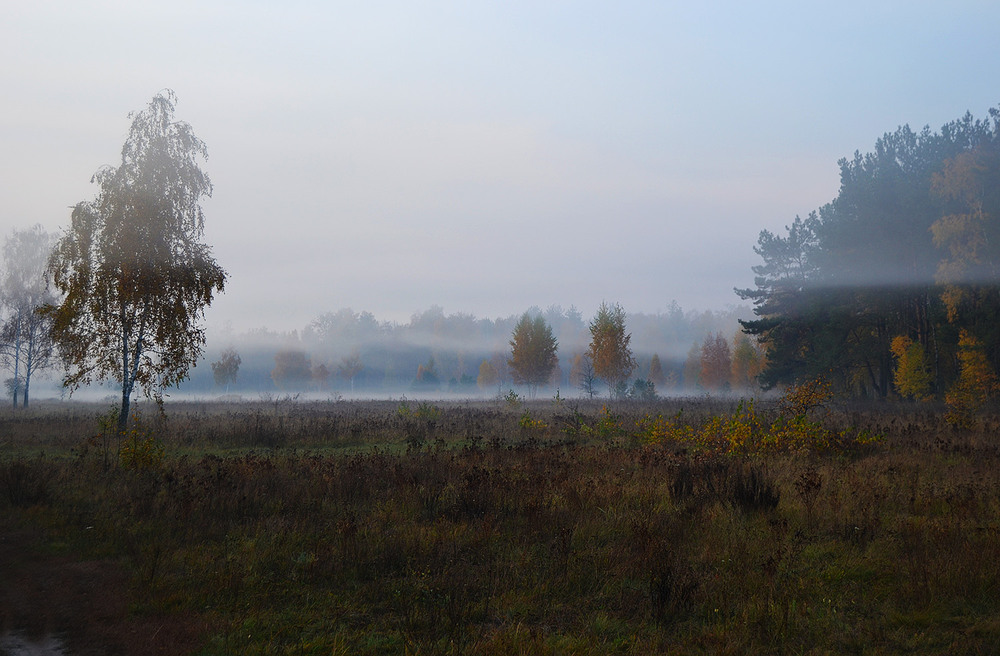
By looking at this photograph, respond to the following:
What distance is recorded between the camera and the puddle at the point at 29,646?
448 centimetres

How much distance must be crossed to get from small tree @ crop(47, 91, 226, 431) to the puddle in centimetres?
1136

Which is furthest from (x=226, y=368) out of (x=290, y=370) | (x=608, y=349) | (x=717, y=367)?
(x=717, y=367)

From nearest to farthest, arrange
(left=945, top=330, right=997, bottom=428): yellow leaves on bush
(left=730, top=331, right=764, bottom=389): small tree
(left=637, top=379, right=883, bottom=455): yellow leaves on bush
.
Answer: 1. (left=637, top=379, right=883, bottom=455): yellow leaves on bush
2. (left=945, top=330, right=997, bottom=428): yellow leaves on bush
3. (left=730, top=331, right=764, bottom=389): small tree

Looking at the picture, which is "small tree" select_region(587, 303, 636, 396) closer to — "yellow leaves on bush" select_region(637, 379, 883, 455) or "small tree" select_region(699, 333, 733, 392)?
"small tree" select_region(699, 333, 733, 392)

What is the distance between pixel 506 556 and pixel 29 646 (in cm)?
432

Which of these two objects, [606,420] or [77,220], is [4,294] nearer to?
[77,220]

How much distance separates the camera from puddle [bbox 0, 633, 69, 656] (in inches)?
177

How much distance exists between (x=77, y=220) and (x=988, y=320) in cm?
3411

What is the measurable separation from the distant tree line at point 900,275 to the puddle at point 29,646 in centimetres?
2982

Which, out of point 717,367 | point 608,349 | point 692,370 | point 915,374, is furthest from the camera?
point 692,370

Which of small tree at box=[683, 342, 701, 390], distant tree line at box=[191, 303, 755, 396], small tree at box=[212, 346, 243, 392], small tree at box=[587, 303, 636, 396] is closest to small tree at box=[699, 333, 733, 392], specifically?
distant tree line at box=[191, 303, 755, 396]

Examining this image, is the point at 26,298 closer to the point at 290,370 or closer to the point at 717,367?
the point at 290,370

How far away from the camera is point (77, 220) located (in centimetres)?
1588

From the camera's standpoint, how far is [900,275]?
32.3 m
